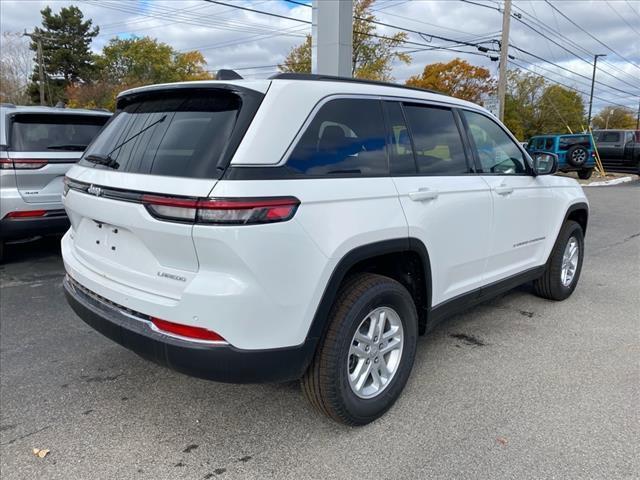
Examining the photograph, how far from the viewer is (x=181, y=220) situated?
2.19 metres

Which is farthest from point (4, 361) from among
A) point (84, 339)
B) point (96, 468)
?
point (96, 468)

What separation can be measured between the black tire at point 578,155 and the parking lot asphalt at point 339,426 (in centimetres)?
1877

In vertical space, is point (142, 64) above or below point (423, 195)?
above

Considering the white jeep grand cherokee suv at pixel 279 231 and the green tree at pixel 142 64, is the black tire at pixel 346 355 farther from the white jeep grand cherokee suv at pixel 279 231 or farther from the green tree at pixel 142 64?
the green tree at pixel 142 64

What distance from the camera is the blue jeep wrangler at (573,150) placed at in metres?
21.0

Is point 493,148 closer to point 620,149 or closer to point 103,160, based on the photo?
point 103,160

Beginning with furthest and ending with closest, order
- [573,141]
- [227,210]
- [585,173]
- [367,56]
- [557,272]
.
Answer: [367,56] → [585,173] → [573,141] → [557,272] → [227,210]

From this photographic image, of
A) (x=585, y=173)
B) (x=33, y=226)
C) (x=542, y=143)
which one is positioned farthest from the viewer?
(x=542, y=143)

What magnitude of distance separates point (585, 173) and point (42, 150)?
21.8 metres

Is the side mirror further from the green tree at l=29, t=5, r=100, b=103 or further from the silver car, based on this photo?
the green tree at l=29, t=5, r=100, b=103

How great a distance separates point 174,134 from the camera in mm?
2523

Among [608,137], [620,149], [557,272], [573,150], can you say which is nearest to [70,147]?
[557,272]

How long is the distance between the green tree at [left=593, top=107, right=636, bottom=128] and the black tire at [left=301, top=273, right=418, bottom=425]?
83847 mm

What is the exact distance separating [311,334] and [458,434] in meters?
1.07
